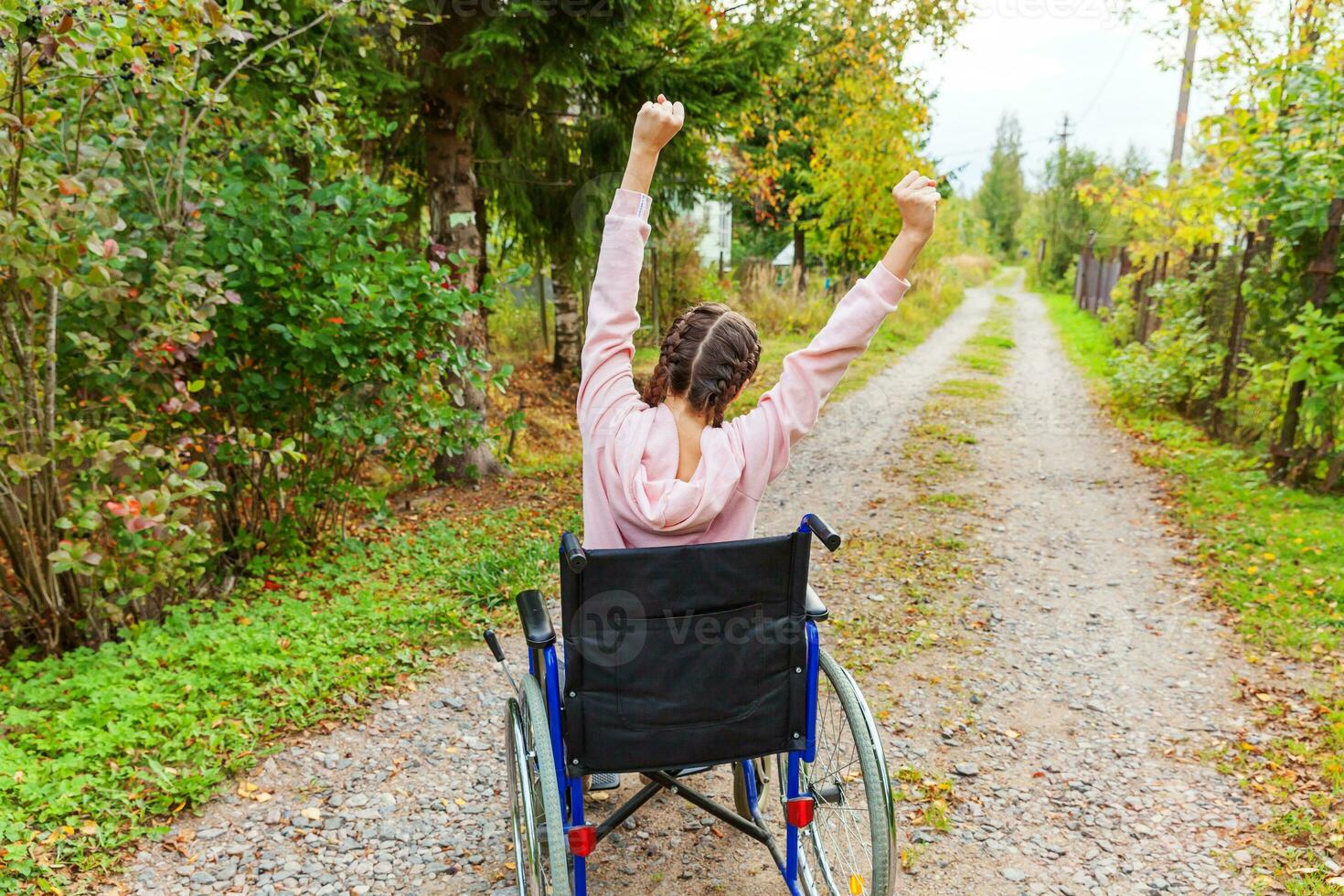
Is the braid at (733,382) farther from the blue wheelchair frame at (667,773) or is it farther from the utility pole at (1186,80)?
the utility pole at (1186,80)

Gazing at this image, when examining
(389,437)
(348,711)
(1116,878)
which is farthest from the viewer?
(389,437)

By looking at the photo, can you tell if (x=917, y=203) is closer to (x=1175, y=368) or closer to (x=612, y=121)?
(x=612, y=121)

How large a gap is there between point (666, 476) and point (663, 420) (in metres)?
0.13

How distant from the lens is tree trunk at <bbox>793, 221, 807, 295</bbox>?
17.2 m

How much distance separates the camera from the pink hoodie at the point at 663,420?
1.96 m

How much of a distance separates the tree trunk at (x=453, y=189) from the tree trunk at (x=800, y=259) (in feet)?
37.1

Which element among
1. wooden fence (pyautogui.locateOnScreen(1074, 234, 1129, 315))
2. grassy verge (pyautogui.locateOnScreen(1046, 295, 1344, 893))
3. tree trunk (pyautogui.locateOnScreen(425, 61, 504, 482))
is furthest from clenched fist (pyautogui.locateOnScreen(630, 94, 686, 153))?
wooden fence (pyautogui.locateOnScreen(1074, 234, 1129, 315))

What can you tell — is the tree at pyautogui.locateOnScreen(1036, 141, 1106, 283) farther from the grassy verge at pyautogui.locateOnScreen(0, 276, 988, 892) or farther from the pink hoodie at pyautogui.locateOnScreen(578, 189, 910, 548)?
the pink hoodie at pyautogui.locateOnScreen(578, 189, 910, 548)

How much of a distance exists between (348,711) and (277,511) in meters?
1.75

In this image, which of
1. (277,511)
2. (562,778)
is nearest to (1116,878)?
(562,778)

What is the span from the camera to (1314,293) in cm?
602

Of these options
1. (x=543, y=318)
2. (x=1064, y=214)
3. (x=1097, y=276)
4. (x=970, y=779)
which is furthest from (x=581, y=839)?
(x=1064, y=214)

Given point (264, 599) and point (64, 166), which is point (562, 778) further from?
point (64, 166)

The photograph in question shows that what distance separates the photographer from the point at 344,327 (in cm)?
429
